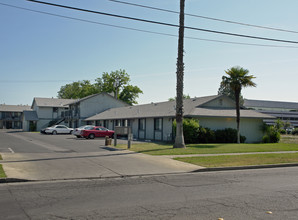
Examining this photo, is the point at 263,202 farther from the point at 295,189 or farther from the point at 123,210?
the point at 123,210

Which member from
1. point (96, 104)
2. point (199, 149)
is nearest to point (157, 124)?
point (199, 149)

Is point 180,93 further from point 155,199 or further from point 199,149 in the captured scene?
point 155,199

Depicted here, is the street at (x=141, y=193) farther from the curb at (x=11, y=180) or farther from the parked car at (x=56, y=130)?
the parked car at (x=56, y=130)

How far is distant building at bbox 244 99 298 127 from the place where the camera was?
101 meters

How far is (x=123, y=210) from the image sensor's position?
6.51 meters

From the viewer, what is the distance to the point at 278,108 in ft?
363

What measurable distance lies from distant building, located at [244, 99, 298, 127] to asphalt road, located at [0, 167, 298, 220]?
9499 centimetres

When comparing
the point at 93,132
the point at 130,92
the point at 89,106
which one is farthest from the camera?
the point at 130,92

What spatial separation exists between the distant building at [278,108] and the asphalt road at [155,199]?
9499 cm

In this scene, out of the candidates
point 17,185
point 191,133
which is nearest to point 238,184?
point 17,185

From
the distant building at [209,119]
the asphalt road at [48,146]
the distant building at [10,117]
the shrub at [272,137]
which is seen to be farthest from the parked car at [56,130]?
the distant building at [10,117]

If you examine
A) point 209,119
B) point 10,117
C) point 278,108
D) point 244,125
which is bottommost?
point 244,125

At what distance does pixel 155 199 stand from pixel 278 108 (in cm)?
11328

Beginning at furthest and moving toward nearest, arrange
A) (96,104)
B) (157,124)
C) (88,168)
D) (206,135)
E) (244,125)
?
(96,104) < (157,124) < (244,125) < (206,135) < (88,168)
